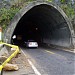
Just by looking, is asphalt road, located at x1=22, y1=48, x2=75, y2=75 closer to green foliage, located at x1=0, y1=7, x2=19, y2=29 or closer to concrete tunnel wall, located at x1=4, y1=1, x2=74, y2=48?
concrete tunnel wall, located at x1=4, y1=1, x2=74, y2=48

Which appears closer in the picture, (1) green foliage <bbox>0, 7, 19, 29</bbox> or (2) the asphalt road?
(2) the asphalt road

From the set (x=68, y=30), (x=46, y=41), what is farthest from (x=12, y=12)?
(x=46, y=41)

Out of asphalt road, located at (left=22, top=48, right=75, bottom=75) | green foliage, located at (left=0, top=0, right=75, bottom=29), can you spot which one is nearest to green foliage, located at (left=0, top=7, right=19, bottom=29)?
green foliage, located at (left=0, top=0, right=75, bottom=29)

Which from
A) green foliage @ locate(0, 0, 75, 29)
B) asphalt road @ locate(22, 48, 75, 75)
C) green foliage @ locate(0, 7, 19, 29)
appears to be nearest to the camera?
asphalt road @ locate(22, 48, 75, 75)

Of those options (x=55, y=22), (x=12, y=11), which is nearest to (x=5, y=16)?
(x=12, y=11)

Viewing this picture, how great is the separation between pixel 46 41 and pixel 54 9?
11691 mm

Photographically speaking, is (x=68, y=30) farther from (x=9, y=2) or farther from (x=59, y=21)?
(x=9, y=2)

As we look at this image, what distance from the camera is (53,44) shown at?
35.0 m

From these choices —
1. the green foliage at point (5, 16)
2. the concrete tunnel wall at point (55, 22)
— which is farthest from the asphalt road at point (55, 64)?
the green foliage at point (5, 16)

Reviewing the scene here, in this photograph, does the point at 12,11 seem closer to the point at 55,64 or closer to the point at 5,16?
the point at 5,16

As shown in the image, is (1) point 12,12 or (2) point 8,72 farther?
(1) point 12,12

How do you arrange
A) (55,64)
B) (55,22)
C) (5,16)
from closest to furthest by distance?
1. (55,64)
2. (5,16)
3. (55,22)

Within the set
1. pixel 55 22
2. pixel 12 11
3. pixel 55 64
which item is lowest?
pixel 55 64

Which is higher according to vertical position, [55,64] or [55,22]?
[55,22]
